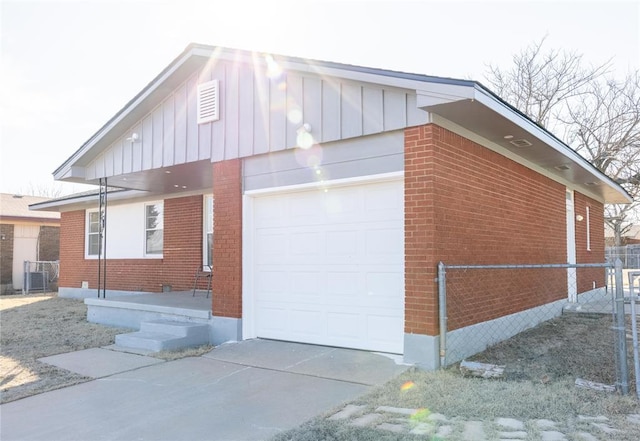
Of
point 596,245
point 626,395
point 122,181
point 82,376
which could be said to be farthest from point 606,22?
→ point 82,376

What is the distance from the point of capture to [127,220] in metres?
14.2

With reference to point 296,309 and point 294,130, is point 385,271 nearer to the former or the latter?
point 296,309

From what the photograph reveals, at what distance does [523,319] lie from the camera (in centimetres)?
852

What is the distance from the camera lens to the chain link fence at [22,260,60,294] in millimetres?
20375

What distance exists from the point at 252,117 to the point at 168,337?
3.78 meters

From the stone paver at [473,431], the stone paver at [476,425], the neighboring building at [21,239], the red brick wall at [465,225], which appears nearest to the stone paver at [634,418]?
the stone paver at [476,425]

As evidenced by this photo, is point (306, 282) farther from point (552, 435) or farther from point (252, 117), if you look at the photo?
point (552, 435)

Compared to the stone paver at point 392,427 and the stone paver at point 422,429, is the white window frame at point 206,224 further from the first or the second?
the stone paver at point 422,429

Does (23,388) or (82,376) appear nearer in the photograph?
(23,388)

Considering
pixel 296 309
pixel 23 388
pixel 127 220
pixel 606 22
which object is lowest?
pixel 23 388

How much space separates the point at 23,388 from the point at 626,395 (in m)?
6.52

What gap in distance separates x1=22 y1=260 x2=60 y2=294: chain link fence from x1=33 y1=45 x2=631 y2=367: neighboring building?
41.0ft

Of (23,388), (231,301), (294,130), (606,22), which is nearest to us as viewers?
(23,388)

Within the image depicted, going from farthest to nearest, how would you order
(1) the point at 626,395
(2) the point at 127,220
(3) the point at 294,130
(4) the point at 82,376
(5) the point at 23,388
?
(2) the point at 127,220 → (3) the point at 294,130 → (4) the point at 82,376 → (5) the point at 23,388 → (1) the point at 626,395
